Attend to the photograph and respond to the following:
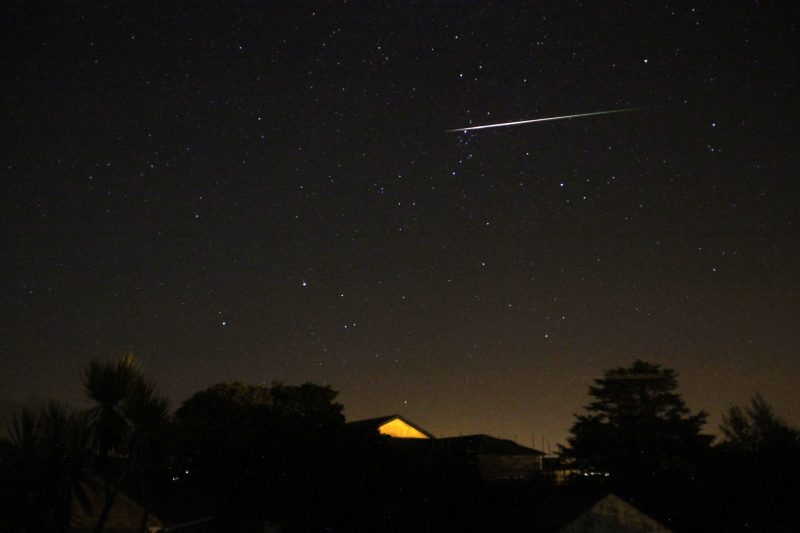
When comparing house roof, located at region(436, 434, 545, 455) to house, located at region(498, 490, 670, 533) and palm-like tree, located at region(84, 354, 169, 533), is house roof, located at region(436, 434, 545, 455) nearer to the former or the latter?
house, located at region(498, 490, 670, 533)

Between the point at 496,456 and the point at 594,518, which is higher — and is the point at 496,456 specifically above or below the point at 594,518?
above

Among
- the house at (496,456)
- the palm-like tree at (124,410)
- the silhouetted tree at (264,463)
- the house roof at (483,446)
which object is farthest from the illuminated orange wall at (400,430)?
the palm-like tree at (124,410)

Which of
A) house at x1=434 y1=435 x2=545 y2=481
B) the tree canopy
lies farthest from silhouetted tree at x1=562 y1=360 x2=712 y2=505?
house at x1=434 y1=435 x2=545 y2=481

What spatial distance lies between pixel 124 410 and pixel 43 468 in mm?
2804

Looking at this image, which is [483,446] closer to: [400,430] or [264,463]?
[400,430]

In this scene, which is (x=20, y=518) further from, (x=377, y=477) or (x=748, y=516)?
(x=748, y=516)

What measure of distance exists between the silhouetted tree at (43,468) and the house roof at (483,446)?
110 feet

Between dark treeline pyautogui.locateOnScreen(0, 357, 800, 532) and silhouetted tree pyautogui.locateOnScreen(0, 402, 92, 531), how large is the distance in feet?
0.07

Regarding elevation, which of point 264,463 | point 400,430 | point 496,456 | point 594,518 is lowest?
point 594,518

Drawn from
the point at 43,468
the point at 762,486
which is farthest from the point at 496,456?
the point at 43,468

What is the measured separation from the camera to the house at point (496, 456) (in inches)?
1703

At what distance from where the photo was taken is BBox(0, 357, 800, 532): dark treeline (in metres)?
12.8

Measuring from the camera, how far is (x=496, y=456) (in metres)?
44.4

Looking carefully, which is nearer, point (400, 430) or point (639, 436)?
point (639, 436)
